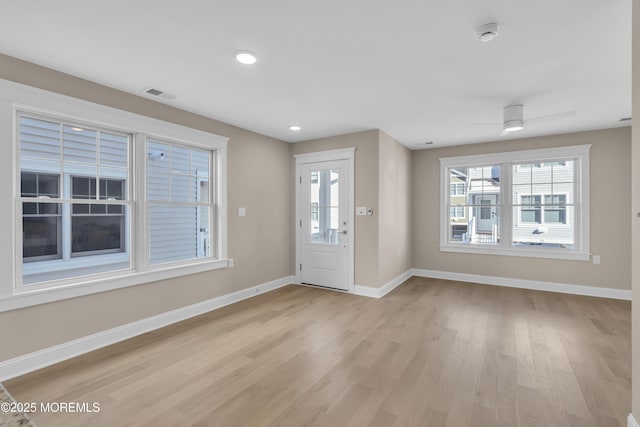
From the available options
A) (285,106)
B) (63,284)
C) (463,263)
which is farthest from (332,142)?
(63,284)

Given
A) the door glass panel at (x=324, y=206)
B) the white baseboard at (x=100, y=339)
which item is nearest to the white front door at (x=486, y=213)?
the door glass panel at (x=324, y=206)

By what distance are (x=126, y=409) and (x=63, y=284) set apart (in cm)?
145

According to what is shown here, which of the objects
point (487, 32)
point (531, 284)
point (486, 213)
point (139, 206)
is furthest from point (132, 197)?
point (531, 284)

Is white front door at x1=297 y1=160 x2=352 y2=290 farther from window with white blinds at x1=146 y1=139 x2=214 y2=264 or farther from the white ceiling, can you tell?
window with white blinds at x1=146 y1=139 x2=214 y2=264

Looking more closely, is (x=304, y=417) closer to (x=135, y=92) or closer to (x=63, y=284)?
(x=63, y=284)

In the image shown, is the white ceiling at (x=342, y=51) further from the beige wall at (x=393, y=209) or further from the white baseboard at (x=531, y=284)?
the white baseboard at (x=531, y=284)

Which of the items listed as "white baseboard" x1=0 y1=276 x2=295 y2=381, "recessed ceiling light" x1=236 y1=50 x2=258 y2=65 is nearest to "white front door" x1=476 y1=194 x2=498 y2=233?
"white baseboard" x1=0 y1=276 x2=295 y2=381

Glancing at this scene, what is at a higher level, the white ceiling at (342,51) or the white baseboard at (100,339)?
the white ceiling at (342,51)

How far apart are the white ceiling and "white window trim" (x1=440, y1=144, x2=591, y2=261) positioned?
1176mm

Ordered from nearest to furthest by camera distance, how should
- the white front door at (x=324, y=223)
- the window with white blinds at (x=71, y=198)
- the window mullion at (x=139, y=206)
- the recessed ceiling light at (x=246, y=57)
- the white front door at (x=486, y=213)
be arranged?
the recessed ceiling light at (x=246, y=57), the window with white blinds at (x=71, y=198), the window mullion at (x=139, y=206), the white front door at (x=324, y=223), the white front door at (x=486, y=213)

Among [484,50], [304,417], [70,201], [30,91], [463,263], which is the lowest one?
[304,417]

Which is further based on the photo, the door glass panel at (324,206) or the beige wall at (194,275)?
the door glass panel at (324,206)

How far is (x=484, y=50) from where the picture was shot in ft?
7.71

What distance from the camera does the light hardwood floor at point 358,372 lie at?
197 centimetres
